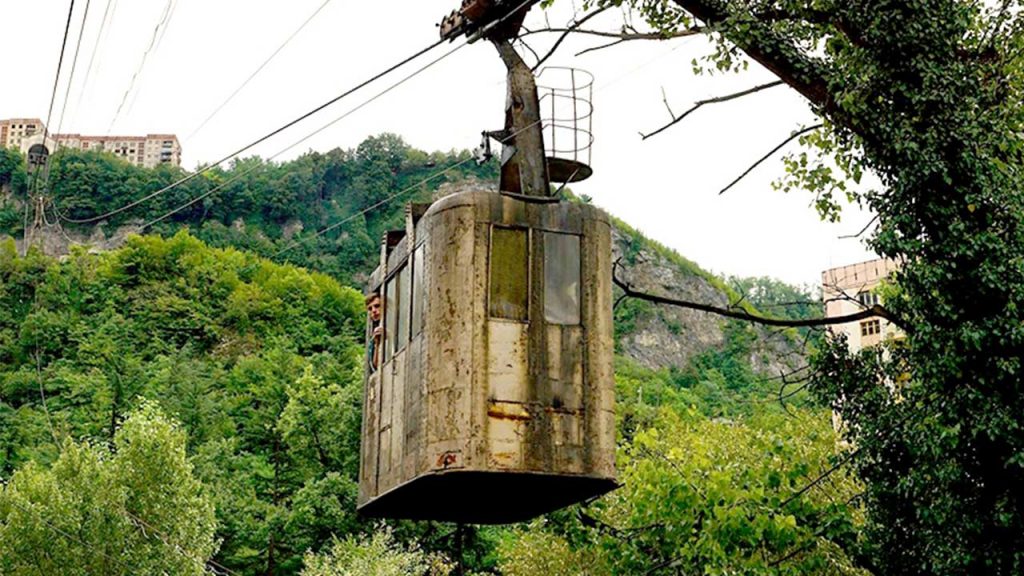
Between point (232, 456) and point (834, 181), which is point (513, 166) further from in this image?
point (232, 456)

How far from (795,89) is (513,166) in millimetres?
3613

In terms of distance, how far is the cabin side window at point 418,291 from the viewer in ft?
46.1

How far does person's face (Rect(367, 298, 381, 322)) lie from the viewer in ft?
52.6

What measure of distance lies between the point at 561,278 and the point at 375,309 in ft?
10.4

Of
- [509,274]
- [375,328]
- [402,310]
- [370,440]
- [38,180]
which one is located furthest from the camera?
[38,180]

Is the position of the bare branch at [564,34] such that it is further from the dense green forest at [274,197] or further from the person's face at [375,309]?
the dense green forest at [274,197]

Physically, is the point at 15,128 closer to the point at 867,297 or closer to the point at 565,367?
the point at 867,297

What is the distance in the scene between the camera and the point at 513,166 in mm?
14992

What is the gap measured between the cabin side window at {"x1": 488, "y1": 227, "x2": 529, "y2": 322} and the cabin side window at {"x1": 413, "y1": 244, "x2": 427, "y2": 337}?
82 centimetres

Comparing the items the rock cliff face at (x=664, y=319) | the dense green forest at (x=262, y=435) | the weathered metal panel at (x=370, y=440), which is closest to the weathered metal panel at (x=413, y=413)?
the weathered metal panel at (x=370, y=440)

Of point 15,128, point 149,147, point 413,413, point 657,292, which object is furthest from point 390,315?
point 15,128


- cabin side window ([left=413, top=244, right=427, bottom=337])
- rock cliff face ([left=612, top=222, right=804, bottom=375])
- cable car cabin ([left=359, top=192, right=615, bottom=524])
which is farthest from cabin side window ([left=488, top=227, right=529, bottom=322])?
rock cliff face ([left=612, top=222, right=804, bottom=375])

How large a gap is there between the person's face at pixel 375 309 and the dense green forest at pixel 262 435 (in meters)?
4.61

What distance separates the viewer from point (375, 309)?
16188 mm
